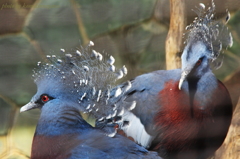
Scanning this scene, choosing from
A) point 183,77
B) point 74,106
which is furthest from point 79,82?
point 183,77

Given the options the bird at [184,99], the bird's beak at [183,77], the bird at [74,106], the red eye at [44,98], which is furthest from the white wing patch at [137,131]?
the red eye at [44,98]

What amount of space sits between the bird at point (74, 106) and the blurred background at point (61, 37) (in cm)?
4

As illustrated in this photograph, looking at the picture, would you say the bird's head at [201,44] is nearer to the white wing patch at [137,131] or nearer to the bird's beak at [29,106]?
the white wing patch at [137,131]

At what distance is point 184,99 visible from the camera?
5.07 feet

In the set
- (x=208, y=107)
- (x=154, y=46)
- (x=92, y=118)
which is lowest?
(x=92, y=118)

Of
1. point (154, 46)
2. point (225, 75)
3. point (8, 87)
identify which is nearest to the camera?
point (8, 87)

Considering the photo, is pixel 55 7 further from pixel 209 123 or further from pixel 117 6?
pixel 209 123

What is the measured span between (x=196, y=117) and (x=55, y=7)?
86 cm

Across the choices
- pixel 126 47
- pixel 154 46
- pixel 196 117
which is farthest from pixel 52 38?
pixel 196 117

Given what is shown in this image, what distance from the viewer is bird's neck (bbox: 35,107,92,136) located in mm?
1333

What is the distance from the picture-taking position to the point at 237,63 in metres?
1.82

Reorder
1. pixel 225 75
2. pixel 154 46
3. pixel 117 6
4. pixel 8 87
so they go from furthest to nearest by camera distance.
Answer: pixel 225 75, pixel 154 46, pixel 117 6, pixel 8 87

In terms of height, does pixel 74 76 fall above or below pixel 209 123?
above

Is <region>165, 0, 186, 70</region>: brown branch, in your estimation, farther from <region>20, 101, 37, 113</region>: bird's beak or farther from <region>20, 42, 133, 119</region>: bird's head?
<region>20, 101, 37, 113</region>: bird's beak
